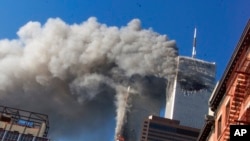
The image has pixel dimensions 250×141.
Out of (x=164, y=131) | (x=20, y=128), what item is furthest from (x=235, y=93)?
(x=164, y=131)

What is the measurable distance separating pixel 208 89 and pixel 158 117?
24473 millimetres

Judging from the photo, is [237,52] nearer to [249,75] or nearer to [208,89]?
[249,75]

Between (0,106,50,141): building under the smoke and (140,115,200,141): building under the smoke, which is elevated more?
(140,115,200,141): building under the smoke

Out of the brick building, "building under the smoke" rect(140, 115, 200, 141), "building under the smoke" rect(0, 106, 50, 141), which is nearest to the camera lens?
the brick building

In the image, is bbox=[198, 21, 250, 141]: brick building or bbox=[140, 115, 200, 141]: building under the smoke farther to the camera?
bbox=[140, 115, 200, 141]: building under the smoke

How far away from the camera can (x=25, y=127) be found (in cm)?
12081

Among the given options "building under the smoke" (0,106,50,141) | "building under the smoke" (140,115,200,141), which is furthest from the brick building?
"building under the smoke" (140,115,200,141)

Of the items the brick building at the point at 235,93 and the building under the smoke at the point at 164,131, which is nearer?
the brick building at the point at 235,93

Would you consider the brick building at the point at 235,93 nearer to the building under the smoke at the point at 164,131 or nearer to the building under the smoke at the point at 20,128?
the building under the smoke at the point at 20,128

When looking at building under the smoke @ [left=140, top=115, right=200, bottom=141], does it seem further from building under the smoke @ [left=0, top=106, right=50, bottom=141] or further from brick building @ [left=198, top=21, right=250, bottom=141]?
brick building @ [left=198, top=21, right=250, bottom=141]

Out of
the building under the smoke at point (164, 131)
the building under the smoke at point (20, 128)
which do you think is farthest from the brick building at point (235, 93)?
the building under the smoke at point (164, 131)

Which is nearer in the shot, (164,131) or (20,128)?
(20,128)

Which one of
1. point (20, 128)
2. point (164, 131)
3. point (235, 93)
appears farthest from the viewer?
point (164, 131)

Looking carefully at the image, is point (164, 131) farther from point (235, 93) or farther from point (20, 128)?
point (235, 93)
